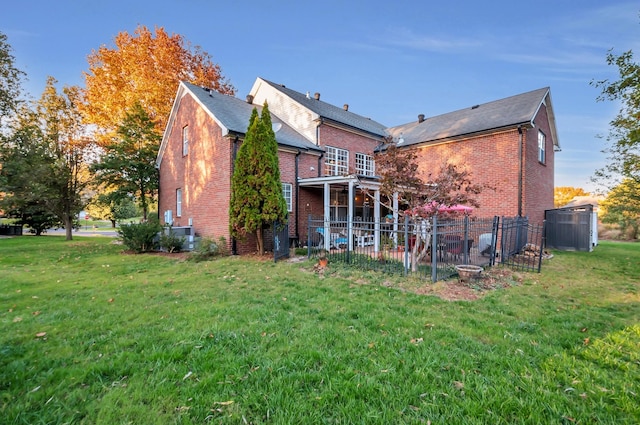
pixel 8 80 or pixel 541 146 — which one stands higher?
pixel 8 80

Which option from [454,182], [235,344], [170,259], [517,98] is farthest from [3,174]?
[517,98]

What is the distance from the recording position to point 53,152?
19312 millimetres

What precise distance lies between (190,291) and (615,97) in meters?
14.8

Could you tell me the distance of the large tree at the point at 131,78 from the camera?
2028cm

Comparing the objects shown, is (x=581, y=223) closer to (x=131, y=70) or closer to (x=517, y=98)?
(x=517, y=98)

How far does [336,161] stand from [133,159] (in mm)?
12258

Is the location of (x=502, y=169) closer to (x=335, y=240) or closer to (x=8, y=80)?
(x=335, y=240)

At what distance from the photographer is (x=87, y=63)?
20.5 m

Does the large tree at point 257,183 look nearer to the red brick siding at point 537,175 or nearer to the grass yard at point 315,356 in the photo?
the grass yard at point 315,356

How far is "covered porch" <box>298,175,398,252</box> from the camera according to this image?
395 inches

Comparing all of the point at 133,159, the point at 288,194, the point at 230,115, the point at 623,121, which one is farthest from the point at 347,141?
the point at 133,159

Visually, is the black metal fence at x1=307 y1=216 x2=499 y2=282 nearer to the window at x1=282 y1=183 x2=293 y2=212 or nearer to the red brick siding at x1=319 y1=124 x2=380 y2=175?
the window at x1=282 y1=183 x2=293 y2=212

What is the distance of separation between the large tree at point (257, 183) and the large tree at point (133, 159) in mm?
10001

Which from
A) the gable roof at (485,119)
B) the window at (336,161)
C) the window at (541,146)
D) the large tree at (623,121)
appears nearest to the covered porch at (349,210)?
the window at (336,161)
